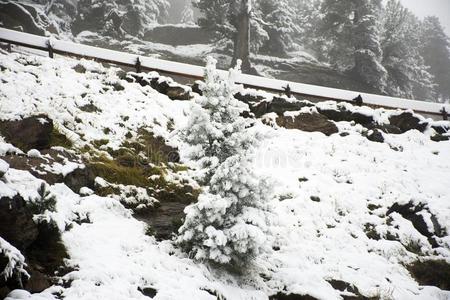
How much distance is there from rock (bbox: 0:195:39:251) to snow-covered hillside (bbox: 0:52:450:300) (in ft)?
0.08

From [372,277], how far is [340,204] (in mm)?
2332

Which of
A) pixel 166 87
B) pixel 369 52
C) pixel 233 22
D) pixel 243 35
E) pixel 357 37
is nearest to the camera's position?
pixel 166 87

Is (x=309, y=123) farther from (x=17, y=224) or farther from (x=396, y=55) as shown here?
(x=396, y=55)

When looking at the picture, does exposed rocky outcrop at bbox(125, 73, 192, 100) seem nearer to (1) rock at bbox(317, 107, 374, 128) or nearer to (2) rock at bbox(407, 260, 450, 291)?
(1) rock at bbox(317, 107, 374, 128)

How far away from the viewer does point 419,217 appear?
8.55 meters

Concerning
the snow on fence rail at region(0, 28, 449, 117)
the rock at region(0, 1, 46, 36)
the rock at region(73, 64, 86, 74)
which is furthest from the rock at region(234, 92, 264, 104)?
the rock at region(0, 1, 46, 36)

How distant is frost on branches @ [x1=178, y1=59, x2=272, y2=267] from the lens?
588cm

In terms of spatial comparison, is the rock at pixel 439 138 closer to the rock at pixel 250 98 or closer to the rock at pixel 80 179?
the rock at pixel 250 98

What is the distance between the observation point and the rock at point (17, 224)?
431 cm

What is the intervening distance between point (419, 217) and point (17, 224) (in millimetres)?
8242

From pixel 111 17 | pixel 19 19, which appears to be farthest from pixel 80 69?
pixel 19 19

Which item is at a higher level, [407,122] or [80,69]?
[80,69]

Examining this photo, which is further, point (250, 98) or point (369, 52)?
point (369, 52)

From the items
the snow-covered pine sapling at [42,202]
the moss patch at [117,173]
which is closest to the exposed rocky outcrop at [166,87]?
the moss patch at [117,173]
